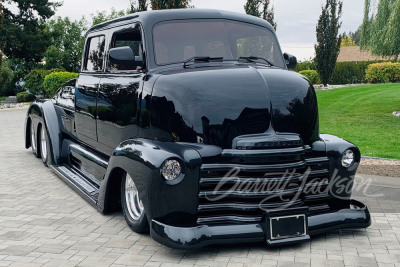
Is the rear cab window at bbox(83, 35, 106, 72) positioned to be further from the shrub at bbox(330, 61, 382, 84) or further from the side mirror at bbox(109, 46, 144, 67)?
the shrub at bbox(330, 61, 382, 84)

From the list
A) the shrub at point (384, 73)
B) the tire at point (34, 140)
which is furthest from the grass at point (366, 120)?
the shrub at point (384, 73)

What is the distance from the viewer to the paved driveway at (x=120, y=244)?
414 cm

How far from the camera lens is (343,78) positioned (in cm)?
4166

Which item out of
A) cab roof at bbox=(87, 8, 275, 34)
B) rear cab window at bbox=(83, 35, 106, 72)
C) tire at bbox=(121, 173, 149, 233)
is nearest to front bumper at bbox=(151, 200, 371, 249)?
tire at bbox=(121, 173, 149, 233)

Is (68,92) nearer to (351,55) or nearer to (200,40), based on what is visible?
(200,40)

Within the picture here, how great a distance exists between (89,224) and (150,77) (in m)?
1.75

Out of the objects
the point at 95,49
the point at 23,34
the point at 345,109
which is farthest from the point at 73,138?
A: the point at 23,34

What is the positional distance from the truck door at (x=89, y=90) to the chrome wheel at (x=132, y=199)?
1.35m

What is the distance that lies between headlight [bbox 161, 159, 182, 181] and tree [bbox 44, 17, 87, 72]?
4088cm

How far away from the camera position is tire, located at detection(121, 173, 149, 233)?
489cm

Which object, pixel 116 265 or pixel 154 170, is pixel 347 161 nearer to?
pixel 154 170

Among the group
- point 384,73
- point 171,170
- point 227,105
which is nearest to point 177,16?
point 227,105

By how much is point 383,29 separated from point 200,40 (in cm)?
1552

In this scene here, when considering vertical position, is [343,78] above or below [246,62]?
below
